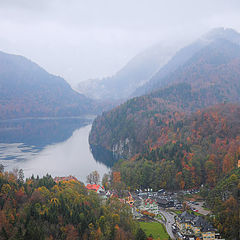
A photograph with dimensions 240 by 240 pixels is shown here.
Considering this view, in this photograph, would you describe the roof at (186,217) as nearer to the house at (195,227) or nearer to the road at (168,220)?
the house at (195,227)

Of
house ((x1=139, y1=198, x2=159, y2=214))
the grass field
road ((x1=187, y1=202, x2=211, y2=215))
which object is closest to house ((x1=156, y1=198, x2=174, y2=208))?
house ((x1=139, y1=198, x2=159, y2=214))

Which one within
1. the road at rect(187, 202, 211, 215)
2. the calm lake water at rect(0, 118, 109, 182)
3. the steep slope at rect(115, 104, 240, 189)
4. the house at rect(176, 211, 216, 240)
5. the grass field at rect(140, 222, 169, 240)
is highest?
the steep slope at rect(115, 104, 240, 189)

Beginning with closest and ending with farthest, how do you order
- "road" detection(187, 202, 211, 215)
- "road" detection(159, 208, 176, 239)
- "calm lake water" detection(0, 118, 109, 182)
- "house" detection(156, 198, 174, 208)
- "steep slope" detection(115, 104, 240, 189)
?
"road" detection(159, 208, 176, 239) → "road" detection(187, 202, 211, 215) → "house" detection(156, 198, 174, 208) → "steep slope" detection(115, 104, 240, 189) → "calm lake water" detection(0, 118, 109, 182)

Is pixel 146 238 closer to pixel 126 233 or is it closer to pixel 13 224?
pixel 126 233

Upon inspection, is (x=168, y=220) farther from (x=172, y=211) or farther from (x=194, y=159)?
(x=194, y=159)

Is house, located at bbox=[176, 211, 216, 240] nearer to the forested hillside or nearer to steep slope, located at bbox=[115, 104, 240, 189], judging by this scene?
the forested hillside
